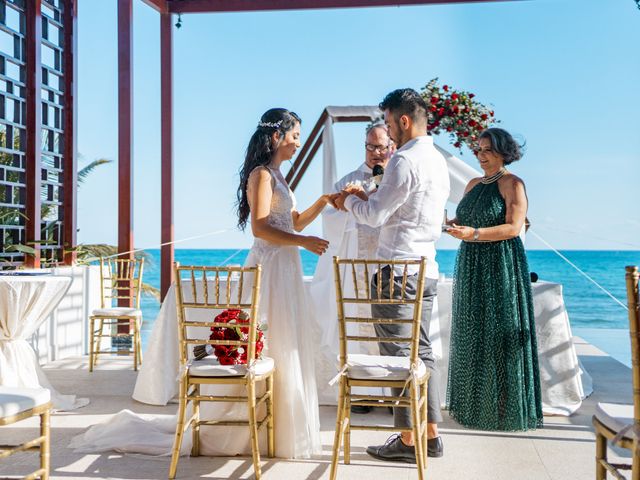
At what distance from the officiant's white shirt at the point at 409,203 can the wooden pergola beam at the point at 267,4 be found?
4.28m

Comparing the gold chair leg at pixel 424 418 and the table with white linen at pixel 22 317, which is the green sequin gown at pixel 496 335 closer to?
the gold chair leg at pixel 424 418

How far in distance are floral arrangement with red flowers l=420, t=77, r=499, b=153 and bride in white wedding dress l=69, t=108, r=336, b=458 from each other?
1.67m

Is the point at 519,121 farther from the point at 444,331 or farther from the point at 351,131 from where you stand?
the point at 444,331

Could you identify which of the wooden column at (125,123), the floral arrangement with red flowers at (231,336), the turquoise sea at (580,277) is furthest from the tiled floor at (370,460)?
the turquoise sea at (580,277)

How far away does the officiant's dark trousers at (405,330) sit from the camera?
3.28m

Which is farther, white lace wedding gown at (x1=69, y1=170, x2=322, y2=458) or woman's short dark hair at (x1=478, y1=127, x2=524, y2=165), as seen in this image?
woman's short dark hair at (x1=478, y1=127, x2=524, y2=165)

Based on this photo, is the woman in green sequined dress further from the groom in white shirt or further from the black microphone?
the groom in white shirt

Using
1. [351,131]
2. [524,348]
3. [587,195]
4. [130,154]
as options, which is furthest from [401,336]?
[351,131]

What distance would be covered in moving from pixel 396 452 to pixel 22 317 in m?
2.23

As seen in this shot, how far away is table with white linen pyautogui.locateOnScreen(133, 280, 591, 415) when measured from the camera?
14.8ft

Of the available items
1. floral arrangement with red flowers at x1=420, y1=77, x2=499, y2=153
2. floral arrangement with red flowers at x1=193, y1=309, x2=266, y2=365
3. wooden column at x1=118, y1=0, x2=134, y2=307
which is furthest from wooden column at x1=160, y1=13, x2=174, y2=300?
floral arrangement with red flowers at x1=193, y1=309, x2=266, y2=365

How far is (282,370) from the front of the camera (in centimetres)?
354

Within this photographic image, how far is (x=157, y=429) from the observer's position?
3.81 metres

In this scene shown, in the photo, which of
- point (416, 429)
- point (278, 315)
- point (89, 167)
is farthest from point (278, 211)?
point (89, 167)
